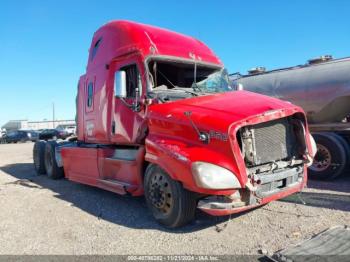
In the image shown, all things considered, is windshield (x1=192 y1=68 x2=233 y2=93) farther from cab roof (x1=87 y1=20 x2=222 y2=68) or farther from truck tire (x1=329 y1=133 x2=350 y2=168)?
truck tire (x1=329 y1=133 x2=350 y2=168)

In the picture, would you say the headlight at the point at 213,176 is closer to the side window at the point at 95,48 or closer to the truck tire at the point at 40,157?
the side window at the point at 95,48

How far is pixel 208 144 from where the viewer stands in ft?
14.8

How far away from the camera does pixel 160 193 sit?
5.01 metres

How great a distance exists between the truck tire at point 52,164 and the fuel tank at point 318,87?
5.41 m

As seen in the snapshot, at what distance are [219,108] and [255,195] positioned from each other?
127 cm

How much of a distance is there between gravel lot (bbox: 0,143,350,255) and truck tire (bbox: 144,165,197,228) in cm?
18

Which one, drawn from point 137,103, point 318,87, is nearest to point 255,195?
point 137,103

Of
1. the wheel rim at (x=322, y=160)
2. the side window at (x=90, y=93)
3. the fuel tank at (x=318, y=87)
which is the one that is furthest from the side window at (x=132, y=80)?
the wheel rim at (x=322, y=160)

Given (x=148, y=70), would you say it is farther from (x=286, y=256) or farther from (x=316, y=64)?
(x=316, y=64)

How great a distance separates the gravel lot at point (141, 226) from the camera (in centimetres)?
431

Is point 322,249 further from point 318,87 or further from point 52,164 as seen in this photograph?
point 52,164

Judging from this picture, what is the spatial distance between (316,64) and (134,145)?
538 cm

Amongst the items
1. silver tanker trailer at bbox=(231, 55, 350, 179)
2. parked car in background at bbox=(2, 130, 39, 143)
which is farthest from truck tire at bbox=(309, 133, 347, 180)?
parked car in background at bbox=(2, 130, 39, 143)

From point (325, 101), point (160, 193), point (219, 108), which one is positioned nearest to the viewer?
point (219, 108)
